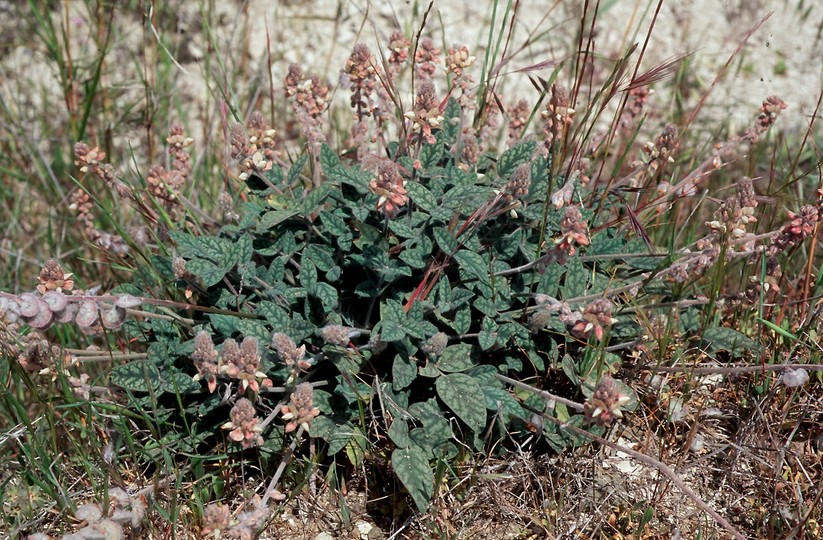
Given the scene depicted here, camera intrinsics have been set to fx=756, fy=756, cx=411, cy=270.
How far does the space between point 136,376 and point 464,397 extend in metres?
0.87

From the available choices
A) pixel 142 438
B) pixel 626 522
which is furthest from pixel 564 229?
pixel 142 438

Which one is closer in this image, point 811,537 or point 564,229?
point 564,229

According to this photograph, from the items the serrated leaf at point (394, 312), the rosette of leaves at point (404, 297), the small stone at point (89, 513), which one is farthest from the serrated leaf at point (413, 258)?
the small stone at point (89, 513)

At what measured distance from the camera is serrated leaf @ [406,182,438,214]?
2006 mm

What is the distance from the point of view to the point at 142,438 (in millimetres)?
2121

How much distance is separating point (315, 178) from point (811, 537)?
67.1 inches

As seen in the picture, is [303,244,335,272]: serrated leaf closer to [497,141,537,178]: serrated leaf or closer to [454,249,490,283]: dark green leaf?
[454,249,490,283]: dark green leaf

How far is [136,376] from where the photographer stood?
1997 mm

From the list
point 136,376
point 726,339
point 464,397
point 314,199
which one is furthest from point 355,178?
point 726,339

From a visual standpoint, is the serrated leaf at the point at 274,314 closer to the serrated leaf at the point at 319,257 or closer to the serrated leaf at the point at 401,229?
the serrated leaf at the point at 319,257

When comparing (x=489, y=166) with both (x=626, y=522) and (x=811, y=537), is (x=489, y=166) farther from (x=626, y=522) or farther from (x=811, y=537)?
(x=811, y=537)

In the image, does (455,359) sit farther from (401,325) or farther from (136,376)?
(136,376)

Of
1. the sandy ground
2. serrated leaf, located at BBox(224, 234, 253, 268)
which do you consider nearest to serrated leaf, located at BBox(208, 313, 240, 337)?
serrated leaf, located at BBox(224, 234, 253, 268)

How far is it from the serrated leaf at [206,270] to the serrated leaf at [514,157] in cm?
84
